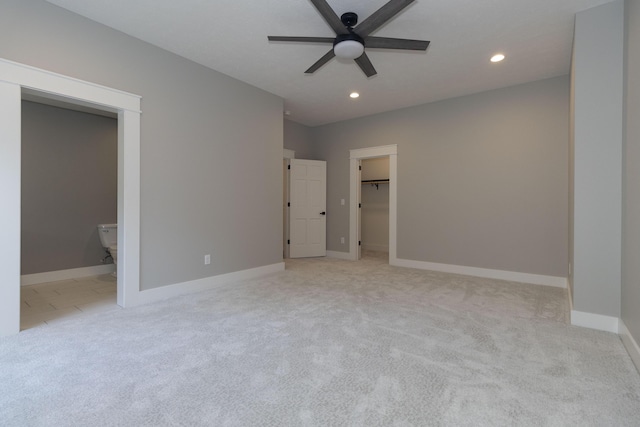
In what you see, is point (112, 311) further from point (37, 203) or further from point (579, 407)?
point (579, 407)

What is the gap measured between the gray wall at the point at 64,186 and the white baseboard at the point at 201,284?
2.07 metres

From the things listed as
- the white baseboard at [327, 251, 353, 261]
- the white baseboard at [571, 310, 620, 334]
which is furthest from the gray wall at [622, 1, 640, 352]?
the white baseboard at [327, 251, 353, 261]

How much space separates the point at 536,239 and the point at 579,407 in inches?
124

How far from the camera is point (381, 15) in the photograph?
2.19 metres

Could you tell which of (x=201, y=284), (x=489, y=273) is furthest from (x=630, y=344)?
(x=201, y=284)

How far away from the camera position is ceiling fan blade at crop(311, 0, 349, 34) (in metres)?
2.04

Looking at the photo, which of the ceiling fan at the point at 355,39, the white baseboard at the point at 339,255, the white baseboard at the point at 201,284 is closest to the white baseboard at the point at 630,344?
the ceiling fan at the point at 355,39

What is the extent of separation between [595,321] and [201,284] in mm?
3950

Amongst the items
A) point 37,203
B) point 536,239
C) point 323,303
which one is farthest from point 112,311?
point 536,239

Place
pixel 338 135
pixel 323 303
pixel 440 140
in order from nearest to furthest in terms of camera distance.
Result: pixel 323 303, pixel 440 140, pixel 338 135

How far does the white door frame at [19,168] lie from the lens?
2408 millimetres

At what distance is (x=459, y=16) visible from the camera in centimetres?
277

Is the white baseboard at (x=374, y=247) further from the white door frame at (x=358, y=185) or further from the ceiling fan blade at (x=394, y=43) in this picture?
the ceiling fan blade at (x=394, y=43)

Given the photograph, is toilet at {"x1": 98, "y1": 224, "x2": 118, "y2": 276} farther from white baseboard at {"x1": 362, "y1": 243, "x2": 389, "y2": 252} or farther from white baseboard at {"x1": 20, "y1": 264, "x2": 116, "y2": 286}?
white baseboard at {"x1": 362, "y1": 243, "x2": 389, "y2": 252}
